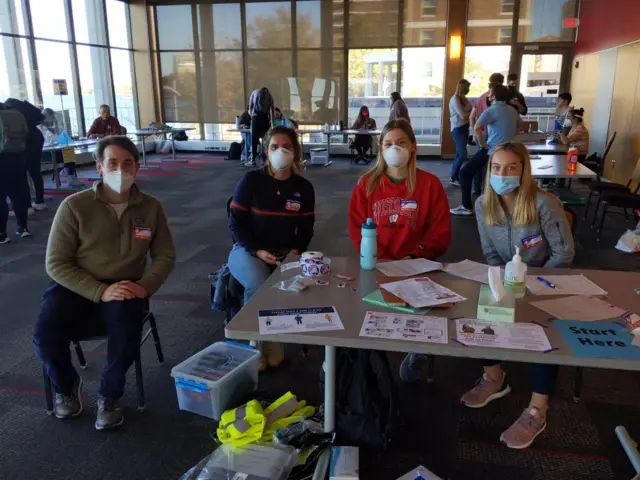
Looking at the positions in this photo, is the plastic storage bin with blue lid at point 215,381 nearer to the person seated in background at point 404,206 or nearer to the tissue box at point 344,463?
the tissue box at point 344,463

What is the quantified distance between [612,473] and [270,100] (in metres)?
8.04

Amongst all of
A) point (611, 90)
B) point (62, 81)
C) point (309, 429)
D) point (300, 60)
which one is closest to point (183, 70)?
point (300, 60)

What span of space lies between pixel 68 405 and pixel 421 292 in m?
1.57

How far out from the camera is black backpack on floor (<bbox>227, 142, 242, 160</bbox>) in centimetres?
1062

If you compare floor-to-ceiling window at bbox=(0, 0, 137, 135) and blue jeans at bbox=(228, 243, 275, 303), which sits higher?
floor-to-ceiling window at bbox=(0, 0, 137, 135)

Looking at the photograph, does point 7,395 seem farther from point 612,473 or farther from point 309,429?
point 612,473

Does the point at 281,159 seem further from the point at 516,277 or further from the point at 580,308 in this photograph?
the point at 580,308

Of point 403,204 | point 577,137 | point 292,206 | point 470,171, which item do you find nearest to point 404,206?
point 403,204

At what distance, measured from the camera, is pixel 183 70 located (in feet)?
37.5

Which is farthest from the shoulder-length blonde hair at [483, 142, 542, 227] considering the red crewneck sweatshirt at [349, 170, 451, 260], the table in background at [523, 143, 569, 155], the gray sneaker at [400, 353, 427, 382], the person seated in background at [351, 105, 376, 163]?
the person seated in background at [351, 105, 376, 163]

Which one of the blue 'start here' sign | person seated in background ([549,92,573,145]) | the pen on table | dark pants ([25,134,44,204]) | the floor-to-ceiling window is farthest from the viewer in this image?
the floor-to-ceiling window

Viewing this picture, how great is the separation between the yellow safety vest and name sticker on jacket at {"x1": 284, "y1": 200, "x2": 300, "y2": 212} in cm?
100

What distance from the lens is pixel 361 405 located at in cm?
191

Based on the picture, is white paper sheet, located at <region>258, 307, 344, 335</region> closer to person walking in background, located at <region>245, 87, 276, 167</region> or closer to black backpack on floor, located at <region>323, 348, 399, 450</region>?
black backpack on floor, located at <region>323, 348, 399, 450</region>
